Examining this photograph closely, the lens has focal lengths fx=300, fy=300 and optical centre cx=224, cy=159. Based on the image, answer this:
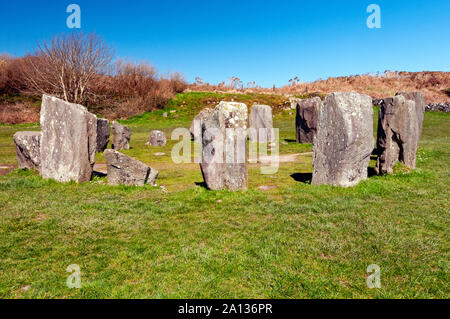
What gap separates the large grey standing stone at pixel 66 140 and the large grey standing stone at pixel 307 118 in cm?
1076

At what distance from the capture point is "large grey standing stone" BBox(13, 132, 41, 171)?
9336 mm

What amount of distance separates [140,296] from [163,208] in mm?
2977

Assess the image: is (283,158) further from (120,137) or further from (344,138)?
(120,137)

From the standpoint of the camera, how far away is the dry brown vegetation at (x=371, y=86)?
41.1 metres

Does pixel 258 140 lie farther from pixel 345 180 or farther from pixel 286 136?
pixel 345 180

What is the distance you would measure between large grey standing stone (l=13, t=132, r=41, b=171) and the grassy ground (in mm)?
1322

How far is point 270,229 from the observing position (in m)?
5.26

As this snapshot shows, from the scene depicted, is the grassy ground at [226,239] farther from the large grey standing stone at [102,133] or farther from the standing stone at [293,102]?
the standing stone at [293,102]

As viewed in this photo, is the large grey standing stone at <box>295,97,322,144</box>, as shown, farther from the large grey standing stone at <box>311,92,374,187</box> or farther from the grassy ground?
the large grey standing stone at <box>311,92,374,187</box>

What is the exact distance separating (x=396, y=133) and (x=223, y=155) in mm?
5225

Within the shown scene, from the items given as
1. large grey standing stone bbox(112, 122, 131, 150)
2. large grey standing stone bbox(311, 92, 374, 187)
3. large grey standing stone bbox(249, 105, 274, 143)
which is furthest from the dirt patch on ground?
large grey standing stone bbox(112, 122, 131, 150)

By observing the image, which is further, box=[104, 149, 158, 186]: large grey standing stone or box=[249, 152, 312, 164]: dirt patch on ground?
box=[249, 152, 312, 164]: dirt patch on ground

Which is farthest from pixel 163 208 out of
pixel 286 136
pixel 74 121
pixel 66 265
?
pixel 286 136
